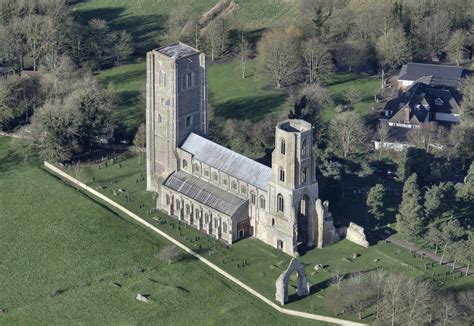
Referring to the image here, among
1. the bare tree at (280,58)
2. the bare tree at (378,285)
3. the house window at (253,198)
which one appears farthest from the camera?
the bare tree at (280,58)

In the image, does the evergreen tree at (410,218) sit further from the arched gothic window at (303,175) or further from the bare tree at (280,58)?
the bare tree at (280,58)

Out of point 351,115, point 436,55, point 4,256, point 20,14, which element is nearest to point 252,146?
point 351,115

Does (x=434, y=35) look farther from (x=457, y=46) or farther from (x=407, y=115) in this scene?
(x=407, y=115)

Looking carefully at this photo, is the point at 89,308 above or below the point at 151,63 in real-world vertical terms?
below

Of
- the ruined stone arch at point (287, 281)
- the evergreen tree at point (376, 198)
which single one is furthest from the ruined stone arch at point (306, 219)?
the evergreen tree at point (376, 198)

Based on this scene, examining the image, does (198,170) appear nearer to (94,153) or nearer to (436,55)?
(94,153)

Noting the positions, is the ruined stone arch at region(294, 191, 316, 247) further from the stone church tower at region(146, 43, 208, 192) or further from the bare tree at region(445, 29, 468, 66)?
the bare tree at region(445, 29, 468, 66)

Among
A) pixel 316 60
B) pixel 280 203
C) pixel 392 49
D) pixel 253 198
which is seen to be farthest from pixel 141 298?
pixel 392 49
